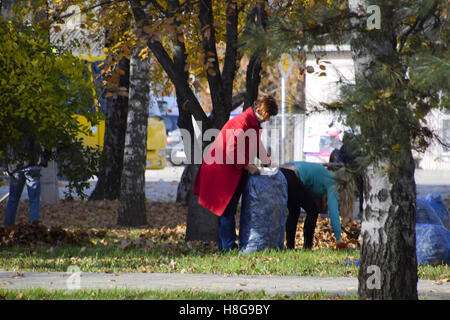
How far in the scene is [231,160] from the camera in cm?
769

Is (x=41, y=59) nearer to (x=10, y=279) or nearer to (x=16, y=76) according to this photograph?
(x=16, y=76)

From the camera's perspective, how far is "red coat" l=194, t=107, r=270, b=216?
7.64 meters

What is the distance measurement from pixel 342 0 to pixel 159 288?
2694 millimetres

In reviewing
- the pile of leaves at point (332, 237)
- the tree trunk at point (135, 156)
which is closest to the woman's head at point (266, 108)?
the pile of leaves at point (332, 237)

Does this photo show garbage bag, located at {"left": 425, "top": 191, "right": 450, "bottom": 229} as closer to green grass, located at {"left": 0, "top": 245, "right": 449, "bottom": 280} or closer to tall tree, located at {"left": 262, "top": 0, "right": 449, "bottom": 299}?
green grass, located at {"left": 0, "top": 245, "right": 449, "bottom": 280}

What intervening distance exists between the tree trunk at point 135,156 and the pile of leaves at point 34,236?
2459mm

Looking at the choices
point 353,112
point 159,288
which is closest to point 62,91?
point 159,288

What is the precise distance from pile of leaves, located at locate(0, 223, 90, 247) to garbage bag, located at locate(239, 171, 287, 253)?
2.35 meters

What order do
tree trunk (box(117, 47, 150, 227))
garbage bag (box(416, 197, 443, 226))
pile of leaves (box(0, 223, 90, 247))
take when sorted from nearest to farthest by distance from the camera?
garbage bag (box(416, 197, 443, 226)) → pile of leaves (box(0, 223, 90, 247)) → tree trunk (box(117, 47, 150, 227))

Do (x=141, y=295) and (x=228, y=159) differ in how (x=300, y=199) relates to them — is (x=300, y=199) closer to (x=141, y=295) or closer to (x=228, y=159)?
(x=228, y=159)

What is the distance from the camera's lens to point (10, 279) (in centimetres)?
614

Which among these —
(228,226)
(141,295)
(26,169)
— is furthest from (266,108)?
(26,169)

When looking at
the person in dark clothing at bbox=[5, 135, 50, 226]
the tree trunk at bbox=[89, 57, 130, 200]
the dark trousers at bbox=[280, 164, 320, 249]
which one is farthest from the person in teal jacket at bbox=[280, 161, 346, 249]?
the tree trunk at bbox=[89, 57, 130, 200]

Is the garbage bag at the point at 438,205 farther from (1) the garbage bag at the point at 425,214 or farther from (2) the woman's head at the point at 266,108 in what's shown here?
(2) the woman's head at the point at 266,108
